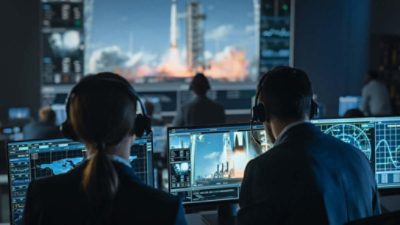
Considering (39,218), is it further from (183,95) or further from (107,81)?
(183,95)

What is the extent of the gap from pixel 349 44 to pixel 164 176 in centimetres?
403

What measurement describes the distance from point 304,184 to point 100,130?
0.65 metres

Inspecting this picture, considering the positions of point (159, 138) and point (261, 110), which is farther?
point (159, 138)

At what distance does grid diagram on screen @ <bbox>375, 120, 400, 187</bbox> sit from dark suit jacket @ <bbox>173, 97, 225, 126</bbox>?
2.92 m

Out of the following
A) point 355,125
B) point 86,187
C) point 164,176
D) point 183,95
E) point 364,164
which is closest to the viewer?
point 86,187

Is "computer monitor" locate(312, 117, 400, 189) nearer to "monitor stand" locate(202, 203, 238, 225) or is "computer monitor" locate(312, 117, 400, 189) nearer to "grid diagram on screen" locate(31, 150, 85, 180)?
"monitor stand" locate(202, 203, 238, 225)

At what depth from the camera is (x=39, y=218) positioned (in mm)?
1451

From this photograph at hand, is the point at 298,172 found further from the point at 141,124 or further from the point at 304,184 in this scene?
the point at 141,124

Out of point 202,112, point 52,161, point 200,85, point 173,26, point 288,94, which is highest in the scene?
point 173,26

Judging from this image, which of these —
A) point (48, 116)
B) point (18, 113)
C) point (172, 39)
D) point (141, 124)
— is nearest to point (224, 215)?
point (141, 124)

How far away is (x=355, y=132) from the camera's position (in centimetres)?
259

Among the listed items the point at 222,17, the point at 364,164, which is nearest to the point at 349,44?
the point at 222,17

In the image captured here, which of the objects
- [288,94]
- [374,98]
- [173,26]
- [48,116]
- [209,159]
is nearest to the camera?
[288,94]

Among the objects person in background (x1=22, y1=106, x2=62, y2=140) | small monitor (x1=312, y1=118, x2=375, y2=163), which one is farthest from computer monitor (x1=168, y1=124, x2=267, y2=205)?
person in background (x1=22, y1=106, x2=62, y2=140)
